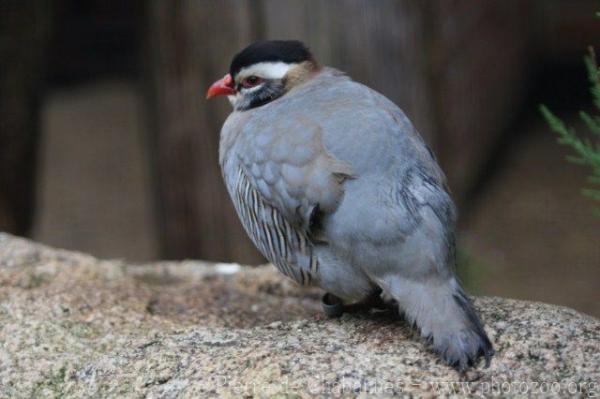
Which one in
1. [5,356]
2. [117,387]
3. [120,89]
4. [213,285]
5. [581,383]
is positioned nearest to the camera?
[581,383]

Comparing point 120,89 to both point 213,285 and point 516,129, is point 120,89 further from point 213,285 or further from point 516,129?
point 213,285

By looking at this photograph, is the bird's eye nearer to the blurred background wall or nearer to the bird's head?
the bird's head

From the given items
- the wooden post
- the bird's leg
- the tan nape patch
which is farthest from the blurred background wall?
the tan nape patch

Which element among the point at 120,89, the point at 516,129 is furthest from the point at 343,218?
the point at 120,89

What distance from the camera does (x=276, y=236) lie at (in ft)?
12.3

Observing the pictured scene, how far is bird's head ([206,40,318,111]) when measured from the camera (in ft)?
13.6

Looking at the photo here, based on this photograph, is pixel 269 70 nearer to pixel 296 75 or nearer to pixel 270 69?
pixel 270 69

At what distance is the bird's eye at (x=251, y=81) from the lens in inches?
164

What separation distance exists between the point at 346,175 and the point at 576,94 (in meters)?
6.53

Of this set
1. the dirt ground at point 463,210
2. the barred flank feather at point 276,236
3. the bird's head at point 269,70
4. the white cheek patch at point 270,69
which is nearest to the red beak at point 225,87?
the bird's head at point 269,70

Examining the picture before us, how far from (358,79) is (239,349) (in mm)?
3356

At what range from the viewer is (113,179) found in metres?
10.1

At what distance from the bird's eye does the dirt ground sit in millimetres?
1616

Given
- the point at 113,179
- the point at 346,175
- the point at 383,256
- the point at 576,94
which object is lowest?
the point at 113,179
